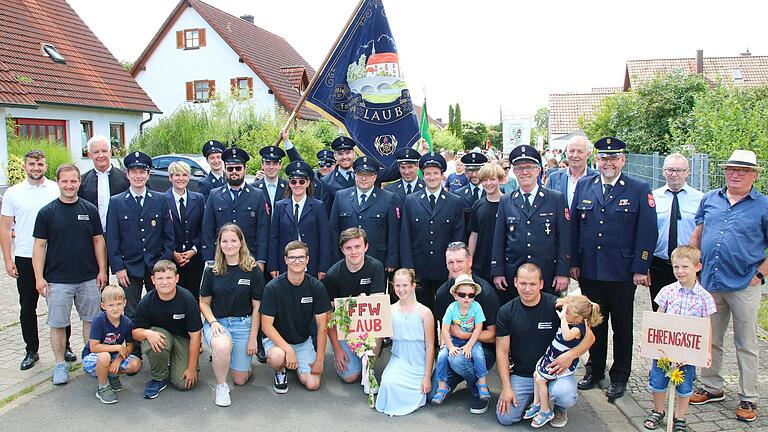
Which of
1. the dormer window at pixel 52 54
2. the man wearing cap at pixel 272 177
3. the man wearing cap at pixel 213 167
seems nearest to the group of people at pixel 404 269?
the man wearing cap at pixel 272 177

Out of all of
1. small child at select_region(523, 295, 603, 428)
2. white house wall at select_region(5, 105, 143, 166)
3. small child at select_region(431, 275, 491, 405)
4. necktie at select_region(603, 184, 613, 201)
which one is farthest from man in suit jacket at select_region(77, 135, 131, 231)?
white house wall at select_region(5, 105, 143, 166)

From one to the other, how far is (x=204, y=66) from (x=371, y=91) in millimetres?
27253

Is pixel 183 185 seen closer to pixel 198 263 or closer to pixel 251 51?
pixel 198 263

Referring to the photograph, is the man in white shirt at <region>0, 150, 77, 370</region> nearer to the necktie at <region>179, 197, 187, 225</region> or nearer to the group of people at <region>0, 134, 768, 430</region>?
the group of people at <region>0, 134, 768, 430</region>

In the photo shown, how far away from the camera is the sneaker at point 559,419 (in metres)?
5.12

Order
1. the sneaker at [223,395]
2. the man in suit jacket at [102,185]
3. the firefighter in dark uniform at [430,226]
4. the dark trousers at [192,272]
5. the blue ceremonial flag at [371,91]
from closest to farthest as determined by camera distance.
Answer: the sneaker at [223,395]
the firefighter in dark uniform at [430,226]
the man in suit jacket at [102,185]
the dark trousers at [192,272]
the blue ceremonial flag at [371,91]

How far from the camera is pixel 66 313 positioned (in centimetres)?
618

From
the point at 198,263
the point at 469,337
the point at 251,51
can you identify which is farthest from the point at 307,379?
the point at 251,51

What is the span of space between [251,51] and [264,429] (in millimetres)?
31373

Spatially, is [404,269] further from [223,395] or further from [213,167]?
[213,167]

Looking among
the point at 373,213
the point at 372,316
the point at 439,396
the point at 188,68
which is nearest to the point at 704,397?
the point at 439,396

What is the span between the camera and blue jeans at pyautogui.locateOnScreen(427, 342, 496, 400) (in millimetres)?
5426

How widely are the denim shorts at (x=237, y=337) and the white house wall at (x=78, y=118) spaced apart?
52.9 feet

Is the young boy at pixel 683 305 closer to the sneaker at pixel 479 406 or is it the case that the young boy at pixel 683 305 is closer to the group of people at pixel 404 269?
the group of people at pixel 404 269
